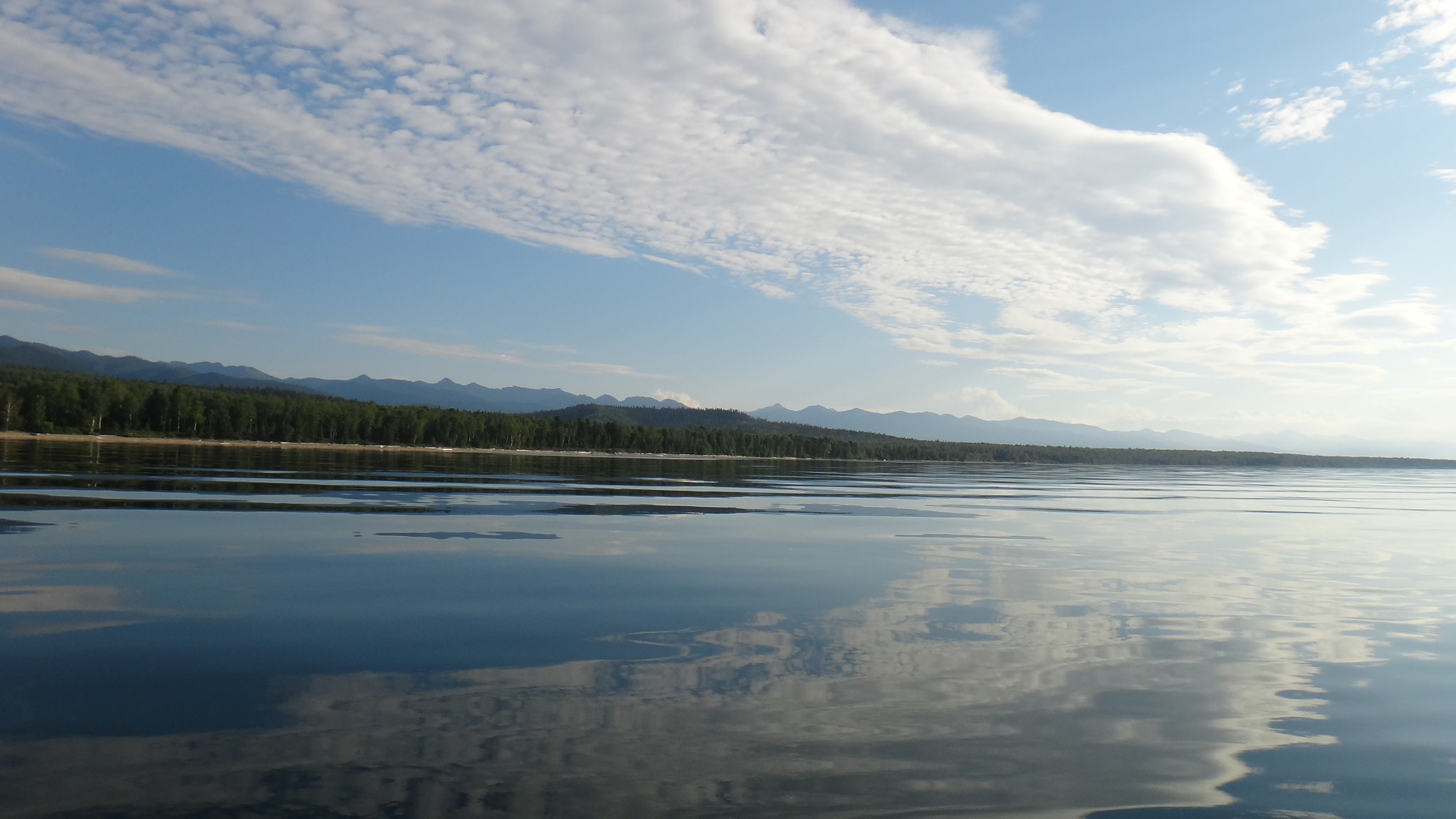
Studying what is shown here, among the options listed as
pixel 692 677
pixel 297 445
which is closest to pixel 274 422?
pixel 297 445

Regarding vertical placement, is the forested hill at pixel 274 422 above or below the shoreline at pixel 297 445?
above

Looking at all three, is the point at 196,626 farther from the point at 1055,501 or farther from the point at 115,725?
the point at 1055,501

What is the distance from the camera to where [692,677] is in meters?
10.2

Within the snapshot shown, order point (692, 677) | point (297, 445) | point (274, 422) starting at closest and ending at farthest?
point (692, 677) → point (297, 445) → point (274, 422)

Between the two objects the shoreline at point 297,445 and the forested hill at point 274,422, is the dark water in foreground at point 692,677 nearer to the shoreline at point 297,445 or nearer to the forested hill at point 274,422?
the shoreline at point 297,445

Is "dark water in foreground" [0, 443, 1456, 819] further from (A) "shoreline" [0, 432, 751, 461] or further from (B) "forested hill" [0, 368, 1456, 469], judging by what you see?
(B) "forested hill" [0, 368, 1456, 469]

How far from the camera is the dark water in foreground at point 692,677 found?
7047 millimetres

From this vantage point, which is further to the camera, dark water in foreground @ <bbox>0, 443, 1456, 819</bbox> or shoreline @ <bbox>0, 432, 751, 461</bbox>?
shoreline @ <bbox>0, 432, 751, 461</bbox>

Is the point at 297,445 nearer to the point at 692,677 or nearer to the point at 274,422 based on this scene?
the point at 274,422

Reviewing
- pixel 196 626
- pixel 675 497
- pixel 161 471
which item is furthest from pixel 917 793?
pixel 161 471

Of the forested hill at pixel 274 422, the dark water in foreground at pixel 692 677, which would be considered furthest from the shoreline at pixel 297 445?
the dark water in foreground at pixel 692 677

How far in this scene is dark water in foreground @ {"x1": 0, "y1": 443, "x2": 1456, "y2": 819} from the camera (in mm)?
7047

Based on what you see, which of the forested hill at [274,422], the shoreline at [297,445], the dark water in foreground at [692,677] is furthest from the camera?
the forested hill at [274,422]

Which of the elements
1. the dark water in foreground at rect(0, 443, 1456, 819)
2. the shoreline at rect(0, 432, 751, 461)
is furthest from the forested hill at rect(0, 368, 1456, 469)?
the dark water in foreground at rect(0, 443, 1456, 819)
